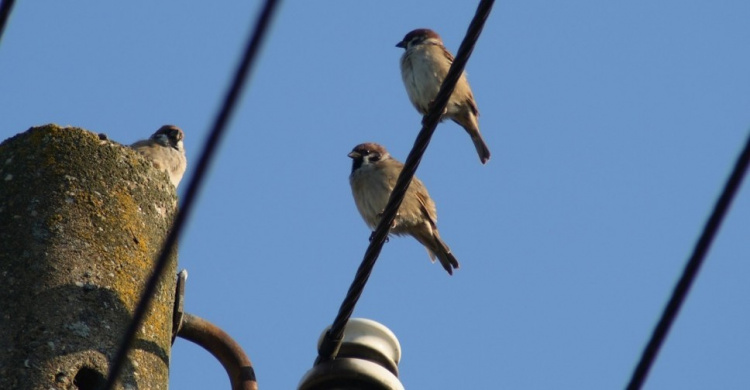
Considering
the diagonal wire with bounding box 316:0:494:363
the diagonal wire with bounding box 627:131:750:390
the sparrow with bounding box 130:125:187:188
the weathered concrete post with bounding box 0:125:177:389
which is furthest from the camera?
the sparrow with bounding box 130:125:187:188

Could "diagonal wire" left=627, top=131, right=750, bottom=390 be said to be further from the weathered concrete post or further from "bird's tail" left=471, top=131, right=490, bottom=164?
"bird's tail" left=471, top=131, right=490, bottom=164

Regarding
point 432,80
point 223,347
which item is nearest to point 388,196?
point 432,80

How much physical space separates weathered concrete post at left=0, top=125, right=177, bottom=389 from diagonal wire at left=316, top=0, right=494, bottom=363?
48cm

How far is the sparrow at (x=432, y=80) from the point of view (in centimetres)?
846

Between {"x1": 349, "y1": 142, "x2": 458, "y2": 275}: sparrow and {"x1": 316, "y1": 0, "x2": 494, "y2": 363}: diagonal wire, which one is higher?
{"x1": 316, "y1": 0, "x2": 494, "y2": 363}: diagonal wire

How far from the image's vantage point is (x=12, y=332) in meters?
2.88

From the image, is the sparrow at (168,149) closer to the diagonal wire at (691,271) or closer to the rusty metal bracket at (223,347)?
the rusty metal bracket at (223,347)

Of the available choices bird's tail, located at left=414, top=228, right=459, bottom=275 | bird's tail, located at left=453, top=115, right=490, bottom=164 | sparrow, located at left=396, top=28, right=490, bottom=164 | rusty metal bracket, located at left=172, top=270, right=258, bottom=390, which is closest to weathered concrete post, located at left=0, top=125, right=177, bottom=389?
rusty metal bracket, located at left=172, top=270, right=258, bottom=390

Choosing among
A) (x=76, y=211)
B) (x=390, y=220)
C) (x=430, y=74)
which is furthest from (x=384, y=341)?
(x=430, y=74)

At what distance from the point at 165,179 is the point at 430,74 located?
5083 mm

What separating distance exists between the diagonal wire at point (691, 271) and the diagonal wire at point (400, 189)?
1.50 meters

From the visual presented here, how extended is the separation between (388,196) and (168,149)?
2292 mm

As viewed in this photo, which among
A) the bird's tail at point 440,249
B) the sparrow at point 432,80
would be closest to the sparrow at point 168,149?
the sparrow at point 432,80

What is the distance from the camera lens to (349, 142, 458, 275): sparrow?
775 cm
